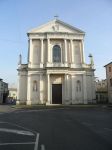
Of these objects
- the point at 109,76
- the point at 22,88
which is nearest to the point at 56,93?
the point at 22,88

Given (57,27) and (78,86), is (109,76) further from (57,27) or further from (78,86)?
(57,27)

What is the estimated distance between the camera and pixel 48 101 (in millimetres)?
40188

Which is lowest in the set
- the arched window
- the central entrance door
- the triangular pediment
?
the central entrance door

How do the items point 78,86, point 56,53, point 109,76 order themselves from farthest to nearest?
point 109,76 < point 56,53 < point 78,86

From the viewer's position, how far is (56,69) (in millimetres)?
40969

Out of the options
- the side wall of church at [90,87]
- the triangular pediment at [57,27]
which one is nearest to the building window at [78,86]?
the side wall of church at [90,87]

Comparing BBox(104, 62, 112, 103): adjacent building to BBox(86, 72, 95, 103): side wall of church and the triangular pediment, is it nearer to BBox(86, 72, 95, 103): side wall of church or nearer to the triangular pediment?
BBox(86, 72, 95, 103): side wall of church

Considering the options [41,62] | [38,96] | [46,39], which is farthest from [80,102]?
[46,39]

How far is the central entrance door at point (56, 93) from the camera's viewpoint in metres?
42.1

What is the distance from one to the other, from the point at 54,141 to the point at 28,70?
112 ft

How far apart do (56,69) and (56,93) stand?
4878 mm

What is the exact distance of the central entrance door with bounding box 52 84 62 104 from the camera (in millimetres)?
42125

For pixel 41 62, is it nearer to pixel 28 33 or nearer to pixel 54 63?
pixel 54 63

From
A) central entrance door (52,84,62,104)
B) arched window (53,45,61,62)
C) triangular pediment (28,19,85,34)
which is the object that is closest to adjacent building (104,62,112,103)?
triangular pediment (28,19,85,34)
